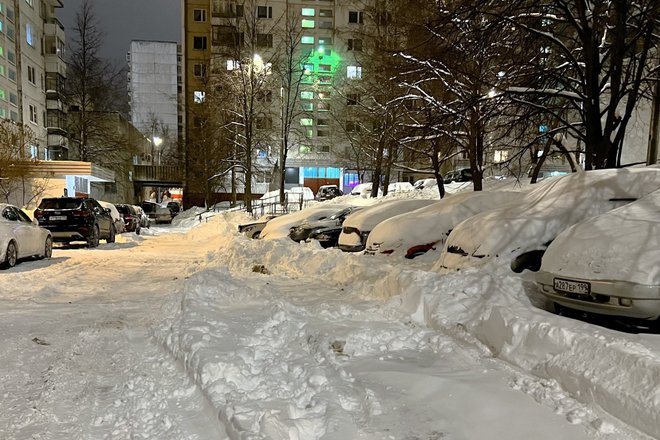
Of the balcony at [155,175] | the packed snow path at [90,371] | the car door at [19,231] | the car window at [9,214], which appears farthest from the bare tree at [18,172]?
the balcony at [155,175]

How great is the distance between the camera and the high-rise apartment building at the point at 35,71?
120 feet

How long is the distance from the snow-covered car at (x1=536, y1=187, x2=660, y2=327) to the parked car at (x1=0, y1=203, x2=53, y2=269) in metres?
10.6

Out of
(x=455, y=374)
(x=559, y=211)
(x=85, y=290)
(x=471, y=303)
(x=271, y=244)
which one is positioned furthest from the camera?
(x=271, y=244)

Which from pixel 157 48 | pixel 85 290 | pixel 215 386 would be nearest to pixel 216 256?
pixel 85 290

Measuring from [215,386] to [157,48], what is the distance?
338 feet

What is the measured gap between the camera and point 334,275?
8500mm

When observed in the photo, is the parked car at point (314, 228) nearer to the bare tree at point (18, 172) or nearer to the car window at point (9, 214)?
the car window at point (9, 214)

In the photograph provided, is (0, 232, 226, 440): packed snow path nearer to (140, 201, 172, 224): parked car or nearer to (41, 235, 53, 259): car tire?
(41, 235, 53, 259): car tire

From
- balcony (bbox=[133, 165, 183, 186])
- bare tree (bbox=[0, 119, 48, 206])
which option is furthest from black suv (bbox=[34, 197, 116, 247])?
balcony (bbox=[133, 165, 183, 186])

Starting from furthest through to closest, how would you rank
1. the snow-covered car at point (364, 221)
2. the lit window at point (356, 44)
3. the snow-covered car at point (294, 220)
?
the lit window at point (356, 44)
the snow-covered car at point (294, 220)
the snow-covered car at point (364, 221)

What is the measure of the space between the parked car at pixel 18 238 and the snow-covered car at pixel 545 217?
30.7ft

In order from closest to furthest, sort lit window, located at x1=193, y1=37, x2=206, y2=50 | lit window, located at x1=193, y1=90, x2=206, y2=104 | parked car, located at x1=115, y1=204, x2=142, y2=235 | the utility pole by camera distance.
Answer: the utility pole, parked car, located at x1=115, y1=204, x2=142, y2=235, lit window, located at x1=193, y1=90, x2=206, y2=104, lit window, located at x1=193, y1=37, x2=206, y2=50

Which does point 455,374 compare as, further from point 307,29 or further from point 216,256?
point 307,29

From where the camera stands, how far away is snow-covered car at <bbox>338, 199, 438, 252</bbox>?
34.9ft
